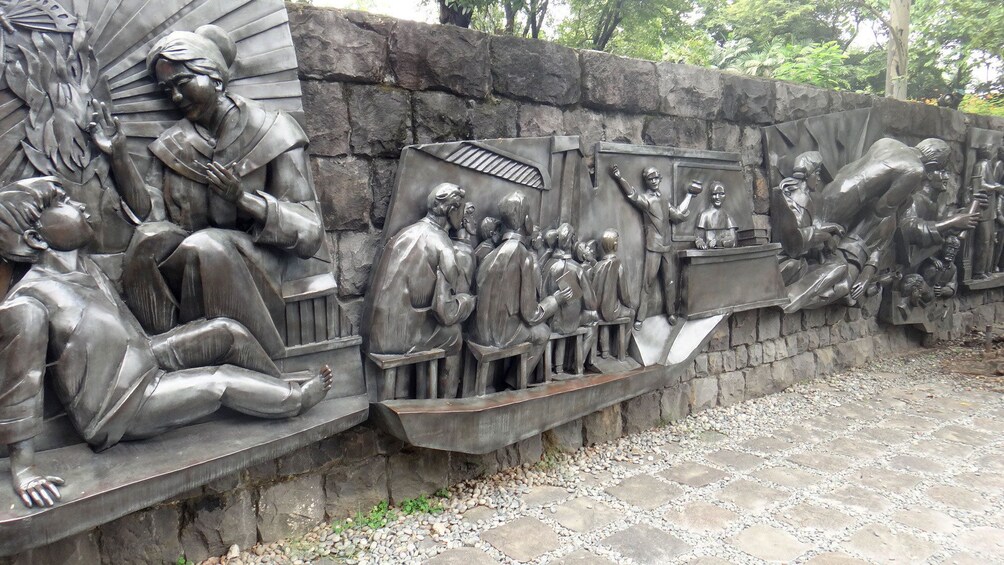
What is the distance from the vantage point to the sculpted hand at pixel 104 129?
230cm

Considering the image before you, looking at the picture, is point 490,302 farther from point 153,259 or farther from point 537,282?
point 153,259

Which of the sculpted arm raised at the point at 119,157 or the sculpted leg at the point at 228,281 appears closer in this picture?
the sculpted arm raised at the point at 119,157

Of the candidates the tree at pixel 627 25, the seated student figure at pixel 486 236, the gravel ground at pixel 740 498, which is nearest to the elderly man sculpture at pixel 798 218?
the gravel ground at pixel 740 498

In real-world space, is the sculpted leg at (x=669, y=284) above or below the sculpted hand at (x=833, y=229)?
below

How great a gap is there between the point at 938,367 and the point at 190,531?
760 centimetres

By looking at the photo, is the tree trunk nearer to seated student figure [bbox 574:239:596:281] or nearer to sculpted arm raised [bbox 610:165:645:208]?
sculpted arm raised [bbox 610:165:645:208]

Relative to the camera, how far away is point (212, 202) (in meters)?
2.62

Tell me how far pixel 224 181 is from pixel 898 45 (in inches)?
489

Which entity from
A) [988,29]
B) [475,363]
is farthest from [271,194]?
[988,29]

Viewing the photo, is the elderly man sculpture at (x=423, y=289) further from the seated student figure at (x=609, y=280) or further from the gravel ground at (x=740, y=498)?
the seated student figure at (x=609, y=280)

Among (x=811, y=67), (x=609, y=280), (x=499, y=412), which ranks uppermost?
(x=811, y=67)

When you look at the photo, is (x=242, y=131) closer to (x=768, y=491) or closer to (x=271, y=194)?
(x=271, y=194)

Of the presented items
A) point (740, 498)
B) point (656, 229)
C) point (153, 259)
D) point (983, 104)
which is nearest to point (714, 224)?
point (656, 229)

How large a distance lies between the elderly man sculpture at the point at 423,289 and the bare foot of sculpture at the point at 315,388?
0.92 ft
